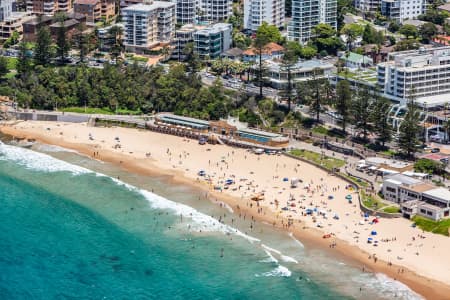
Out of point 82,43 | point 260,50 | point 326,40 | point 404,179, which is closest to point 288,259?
point 404,179

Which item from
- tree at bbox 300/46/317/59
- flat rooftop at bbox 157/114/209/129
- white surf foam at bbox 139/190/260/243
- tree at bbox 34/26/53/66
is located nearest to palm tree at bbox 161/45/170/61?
tree at bbox 34/26/53/66

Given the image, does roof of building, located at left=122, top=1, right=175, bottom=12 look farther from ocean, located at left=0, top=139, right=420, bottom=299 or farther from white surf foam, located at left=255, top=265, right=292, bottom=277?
white surf foam, located at left=255, top=265, right=292, bottom=277

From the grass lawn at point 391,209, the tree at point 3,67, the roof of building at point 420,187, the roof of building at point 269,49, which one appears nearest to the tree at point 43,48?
the tree at point 3,67

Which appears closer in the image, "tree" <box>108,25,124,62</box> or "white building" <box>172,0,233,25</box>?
"tree" <box>108,25,124,62</box>

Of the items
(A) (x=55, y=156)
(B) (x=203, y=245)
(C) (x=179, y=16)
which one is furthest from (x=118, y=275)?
(C) (x=179, y=16)

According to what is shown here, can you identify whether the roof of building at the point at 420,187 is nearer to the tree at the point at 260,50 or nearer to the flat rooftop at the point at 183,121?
the flat rooftop at the point at 183,121

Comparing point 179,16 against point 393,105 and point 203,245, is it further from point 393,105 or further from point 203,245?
point 203,245


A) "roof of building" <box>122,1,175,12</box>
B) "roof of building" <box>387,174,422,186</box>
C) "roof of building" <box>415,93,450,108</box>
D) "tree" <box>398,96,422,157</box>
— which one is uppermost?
"roof of building" <box>122,1,175,12</box>
